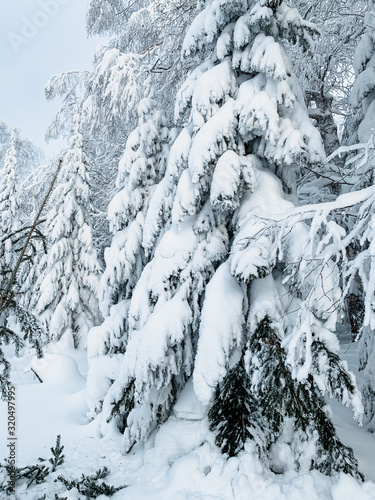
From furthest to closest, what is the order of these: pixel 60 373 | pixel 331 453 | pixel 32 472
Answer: pixel 60 373 < pixel 32 472 < pixel 331 453

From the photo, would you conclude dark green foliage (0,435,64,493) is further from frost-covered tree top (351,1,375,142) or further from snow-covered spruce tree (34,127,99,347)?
snow-covered spruce tree (34,127,99,347)

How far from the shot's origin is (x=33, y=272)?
53.7 feet

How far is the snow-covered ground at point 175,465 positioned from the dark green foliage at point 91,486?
8cm

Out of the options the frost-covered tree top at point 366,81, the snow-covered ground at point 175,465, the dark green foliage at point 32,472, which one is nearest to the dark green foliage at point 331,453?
the snow-covered ground at point 175,465

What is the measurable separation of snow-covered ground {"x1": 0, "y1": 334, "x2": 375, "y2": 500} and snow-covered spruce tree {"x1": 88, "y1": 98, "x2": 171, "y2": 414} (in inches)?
38.6

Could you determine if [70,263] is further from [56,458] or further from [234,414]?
[234,414]

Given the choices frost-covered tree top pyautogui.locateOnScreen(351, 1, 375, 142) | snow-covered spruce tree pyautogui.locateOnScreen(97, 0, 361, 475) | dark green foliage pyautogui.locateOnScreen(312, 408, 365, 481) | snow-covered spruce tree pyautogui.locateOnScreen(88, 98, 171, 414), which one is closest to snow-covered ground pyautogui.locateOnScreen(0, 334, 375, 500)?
Answer: dark green foliage pyautogui.locateOnScreen(312, 408, 365, 481)

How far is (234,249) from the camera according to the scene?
420cm

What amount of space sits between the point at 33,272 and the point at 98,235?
3752 millimetres

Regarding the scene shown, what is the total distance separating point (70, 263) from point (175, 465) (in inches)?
446

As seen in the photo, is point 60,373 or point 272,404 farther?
point 60,373

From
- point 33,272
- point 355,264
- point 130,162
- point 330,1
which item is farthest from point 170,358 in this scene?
point 33,272

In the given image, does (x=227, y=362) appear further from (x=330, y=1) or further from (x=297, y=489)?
(x=330, y=1)

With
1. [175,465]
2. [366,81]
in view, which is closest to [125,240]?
[175,465]
